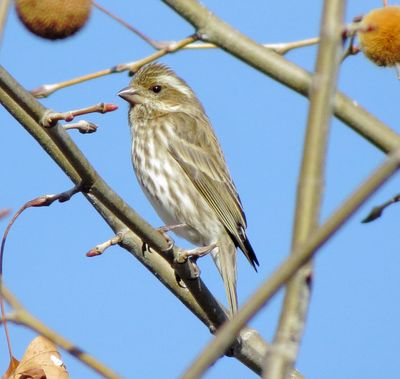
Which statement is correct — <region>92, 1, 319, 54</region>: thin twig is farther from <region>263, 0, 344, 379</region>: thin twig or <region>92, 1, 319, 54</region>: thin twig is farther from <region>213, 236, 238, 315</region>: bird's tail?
<region>213, 236, 238, 315</region>: bird's tail

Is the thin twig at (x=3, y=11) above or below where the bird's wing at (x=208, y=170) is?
above

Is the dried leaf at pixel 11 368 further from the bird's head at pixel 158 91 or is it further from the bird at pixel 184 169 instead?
the bird's head at pixel 158 91

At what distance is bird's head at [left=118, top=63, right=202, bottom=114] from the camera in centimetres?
816

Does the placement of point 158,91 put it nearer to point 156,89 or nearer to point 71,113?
point 156,89

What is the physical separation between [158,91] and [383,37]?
524 cm

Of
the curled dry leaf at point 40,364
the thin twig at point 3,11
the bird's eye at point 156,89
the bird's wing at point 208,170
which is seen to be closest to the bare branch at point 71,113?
the curled dry leaf at point 40,364

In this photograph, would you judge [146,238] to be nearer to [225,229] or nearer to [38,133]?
[38,133]

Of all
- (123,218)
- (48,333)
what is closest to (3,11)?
(48,333)

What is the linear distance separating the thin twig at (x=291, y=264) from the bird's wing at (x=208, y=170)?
17.7ft

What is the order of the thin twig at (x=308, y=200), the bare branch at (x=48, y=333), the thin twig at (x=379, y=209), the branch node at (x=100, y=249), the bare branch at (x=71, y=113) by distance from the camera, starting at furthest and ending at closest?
the branch node at (x=100, y=249) < the bare branch at (x=71, y=113) < the thin twig at (x=379, y=209) < the bare branch at (x=48, y=333) < the thin twig at (x=308, y=200)

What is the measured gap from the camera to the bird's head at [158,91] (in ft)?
26.8

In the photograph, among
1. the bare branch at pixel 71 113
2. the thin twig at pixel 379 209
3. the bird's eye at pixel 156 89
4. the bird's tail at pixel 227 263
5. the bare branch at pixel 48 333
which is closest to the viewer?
the bare branch at pixel 48 333

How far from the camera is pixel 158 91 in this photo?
831 centimetres

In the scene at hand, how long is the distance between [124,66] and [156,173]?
4.05 metres
